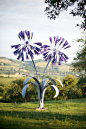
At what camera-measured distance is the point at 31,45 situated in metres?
14.7

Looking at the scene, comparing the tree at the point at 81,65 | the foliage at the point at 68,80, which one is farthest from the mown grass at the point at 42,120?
the foliage at the point at 68,80

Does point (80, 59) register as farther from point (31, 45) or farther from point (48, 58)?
point (31, 45)

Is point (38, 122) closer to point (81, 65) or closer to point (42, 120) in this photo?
point (42, 120)

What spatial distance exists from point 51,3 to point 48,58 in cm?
666

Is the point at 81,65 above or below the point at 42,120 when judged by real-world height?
above

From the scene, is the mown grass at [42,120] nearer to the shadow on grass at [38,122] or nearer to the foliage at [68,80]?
the shadow on grass at [38,122]

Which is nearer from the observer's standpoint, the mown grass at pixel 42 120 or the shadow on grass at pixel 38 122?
the shadow on grass at pixel 38 122

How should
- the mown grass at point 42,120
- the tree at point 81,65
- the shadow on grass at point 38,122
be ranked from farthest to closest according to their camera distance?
1. the tree at point 81,65
2. the mown grass at point 42,120
3. the shadow on grass at point 38,122

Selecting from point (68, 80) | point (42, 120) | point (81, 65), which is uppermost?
point (81, 65)

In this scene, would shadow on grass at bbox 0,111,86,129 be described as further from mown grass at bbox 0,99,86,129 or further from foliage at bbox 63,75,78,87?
foliage at bbox 63,75,78,87

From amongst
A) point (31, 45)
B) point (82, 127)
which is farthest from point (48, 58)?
point (82, 127)

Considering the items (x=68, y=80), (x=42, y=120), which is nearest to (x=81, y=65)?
(x=42, y=120)

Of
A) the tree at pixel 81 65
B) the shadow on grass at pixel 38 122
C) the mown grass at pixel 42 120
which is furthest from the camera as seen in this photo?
the tree at pixel 81 65

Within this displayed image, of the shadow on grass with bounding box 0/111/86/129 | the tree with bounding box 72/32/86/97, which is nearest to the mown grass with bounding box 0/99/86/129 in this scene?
the shadow on grass with bounding box 0/111/86/129
